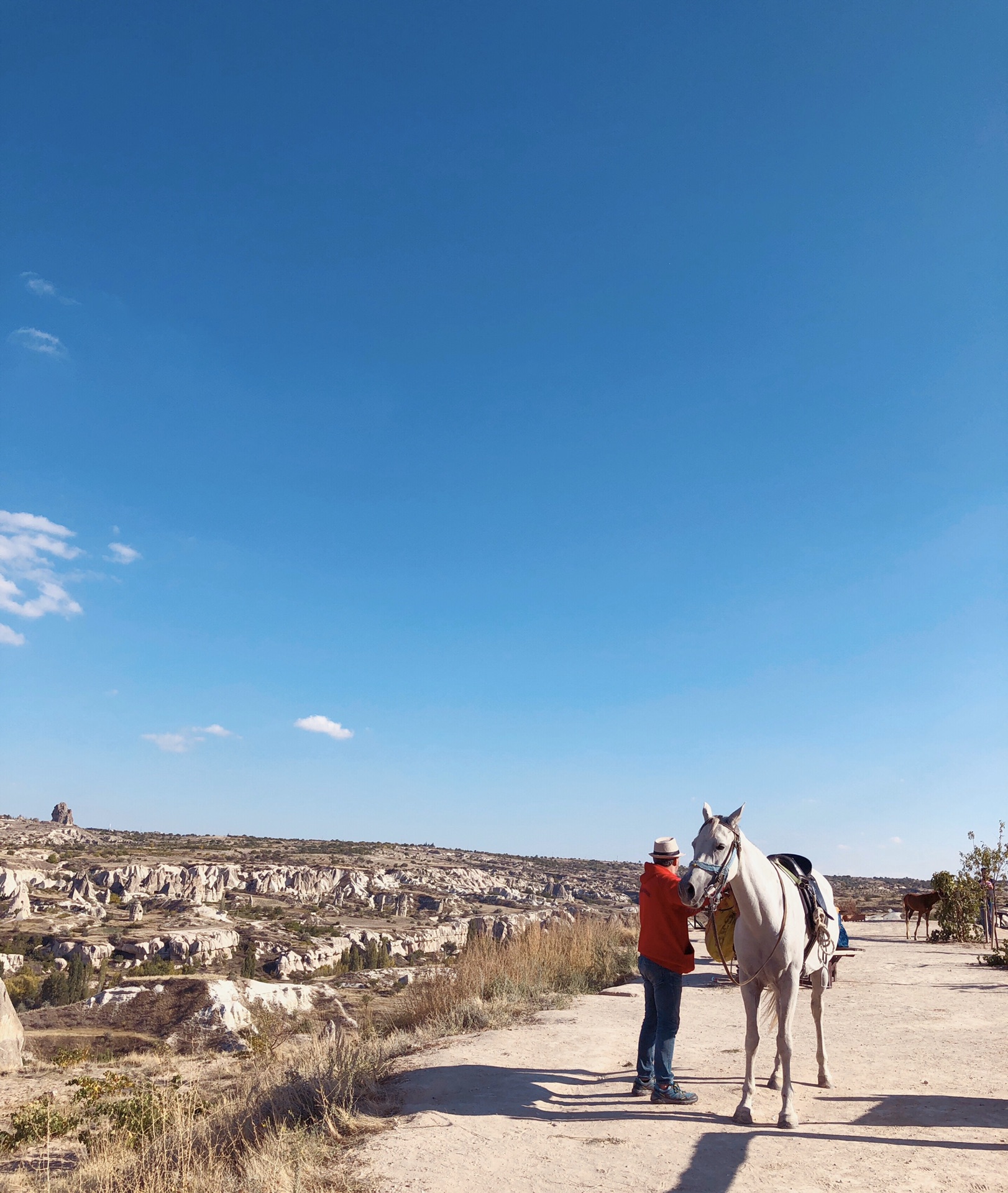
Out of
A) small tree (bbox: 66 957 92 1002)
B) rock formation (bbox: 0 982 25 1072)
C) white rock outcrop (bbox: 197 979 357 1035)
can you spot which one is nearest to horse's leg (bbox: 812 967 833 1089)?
white rock outcrop (bbox: 197 979 357 1035)

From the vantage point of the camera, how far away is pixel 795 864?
7.59 metres

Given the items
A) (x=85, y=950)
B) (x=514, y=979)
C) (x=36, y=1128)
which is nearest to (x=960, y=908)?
(x=514, y=979)

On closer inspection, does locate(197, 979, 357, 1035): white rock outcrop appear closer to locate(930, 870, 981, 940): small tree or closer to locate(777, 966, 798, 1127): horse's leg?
locate(777, 966, 798, 1127): horse's leg

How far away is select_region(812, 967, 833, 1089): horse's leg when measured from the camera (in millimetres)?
7383

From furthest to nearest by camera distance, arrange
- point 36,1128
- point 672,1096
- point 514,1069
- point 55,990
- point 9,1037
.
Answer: point 55,990 < point 9,1037 < point 36,1128 < point 514,1069 < point 672,1096

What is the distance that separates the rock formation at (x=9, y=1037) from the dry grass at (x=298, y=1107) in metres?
4.11

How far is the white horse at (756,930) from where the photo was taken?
600 cm

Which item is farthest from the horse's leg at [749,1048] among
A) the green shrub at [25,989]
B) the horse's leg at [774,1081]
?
the green shrub at [25,989]

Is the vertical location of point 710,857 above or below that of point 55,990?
above

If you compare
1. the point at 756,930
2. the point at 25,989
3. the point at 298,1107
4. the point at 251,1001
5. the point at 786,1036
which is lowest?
the point at 25,989

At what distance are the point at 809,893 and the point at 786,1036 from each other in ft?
4.38

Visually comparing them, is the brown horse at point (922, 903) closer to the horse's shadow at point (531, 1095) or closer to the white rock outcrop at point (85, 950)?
the horse's shadow at point (531, 1095)

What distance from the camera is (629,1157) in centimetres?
561

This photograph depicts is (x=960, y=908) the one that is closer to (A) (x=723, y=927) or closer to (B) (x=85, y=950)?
(A) (x=723, y=927)
